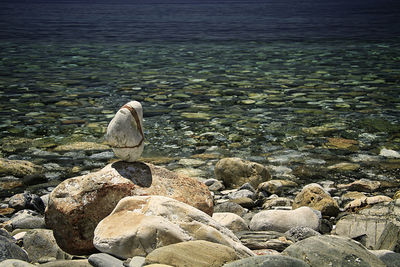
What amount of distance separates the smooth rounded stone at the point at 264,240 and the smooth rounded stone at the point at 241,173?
4.55ft

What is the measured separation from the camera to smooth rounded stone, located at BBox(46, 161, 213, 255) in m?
3.52

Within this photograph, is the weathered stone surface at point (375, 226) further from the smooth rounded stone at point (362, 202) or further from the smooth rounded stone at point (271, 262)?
the smooth rounded stone at point (271, 262)

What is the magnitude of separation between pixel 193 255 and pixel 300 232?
1.18 meters

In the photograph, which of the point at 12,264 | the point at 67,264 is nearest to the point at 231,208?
the point at 67,264

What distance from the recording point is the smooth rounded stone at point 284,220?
384 centimetres

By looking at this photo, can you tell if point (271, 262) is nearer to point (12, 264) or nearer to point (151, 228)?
point (151, 228)

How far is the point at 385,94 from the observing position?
930cm

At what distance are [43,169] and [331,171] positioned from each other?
301 centimetres

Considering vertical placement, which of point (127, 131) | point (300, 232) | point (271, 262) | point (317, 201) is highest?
point (127, 131)

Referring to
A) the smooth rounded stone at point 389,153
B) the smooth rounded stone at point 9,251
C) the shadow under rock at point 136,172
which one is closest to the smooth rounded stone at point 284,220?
the shadow under rock at point 136,172

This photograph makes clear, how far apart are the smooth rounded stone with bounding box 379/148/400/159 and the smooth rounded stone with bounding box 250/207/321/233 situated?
234 cm

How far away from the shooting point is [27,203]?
14.4 ft

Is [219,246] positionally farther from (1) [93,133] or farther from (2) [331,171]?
(1) [93,133]

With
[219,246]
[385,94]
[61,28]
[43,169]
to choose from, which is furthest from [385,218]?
[61,28]
